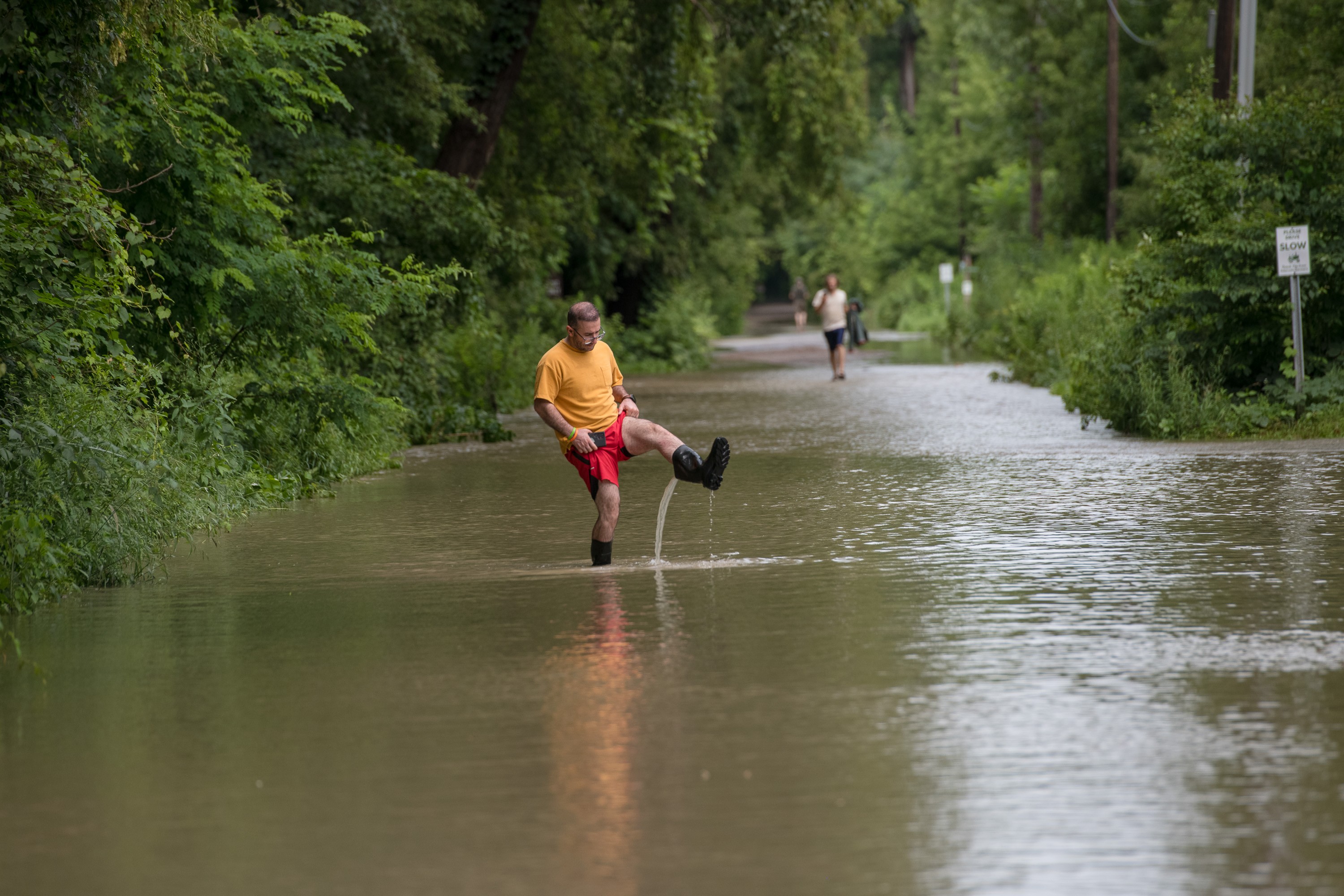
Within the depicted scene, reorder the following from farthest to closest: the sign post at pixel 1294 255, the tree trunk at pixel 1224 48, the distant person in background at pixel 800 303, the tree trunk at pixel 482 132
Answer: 1. the distant person in background at pixel 800 303
2. the tree trunk at pixel 482 132
3. the tree trunk at pixel 1224 48
4. the sign post at pixel 1294 255

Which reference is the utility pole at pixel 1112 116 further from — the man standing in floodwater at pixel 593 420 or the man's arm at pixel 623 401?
the man standing in floodwater at pixel 593 420

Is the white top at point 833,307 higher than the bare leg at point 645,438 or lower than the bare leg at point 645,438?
higher

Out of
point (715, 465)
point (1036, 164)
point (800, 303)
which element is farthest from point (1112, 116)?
point (800, 303)

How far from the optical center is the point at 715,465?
406 inches

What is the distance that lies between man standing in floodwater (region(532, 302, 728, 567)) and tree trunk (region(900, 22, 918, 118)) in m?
91.8

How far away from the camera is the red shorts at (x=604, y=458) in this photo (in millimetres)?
10711

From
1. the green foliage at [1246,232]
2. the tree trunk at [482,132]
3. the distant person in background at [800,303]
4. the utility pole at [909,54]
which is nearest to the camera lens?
the green foliage at [1246,232]

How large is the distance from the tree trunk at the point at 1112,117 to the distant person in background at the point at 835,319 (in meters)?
11.5

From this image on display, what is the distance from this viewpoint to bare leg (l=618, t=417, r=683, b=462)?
424 inches

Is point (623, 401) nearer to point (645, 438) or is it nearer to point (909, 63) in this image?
point (645, 438)

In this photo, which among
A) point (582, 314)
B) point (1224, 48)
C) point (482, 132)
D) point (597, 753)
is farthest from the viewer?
point (482, 132)

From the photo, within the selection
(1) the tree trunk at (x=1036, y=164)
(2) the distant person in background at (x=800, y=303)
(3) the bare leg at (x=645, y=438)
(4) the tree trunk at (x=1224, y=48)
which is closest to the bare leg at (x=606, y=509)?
(3) the bare leg at (x=645, y=438)

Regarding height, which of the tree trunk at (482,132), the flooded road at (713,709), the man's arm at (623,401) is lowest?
the flooded road at (713,709)

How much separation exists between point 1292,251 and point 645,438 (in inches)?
392
